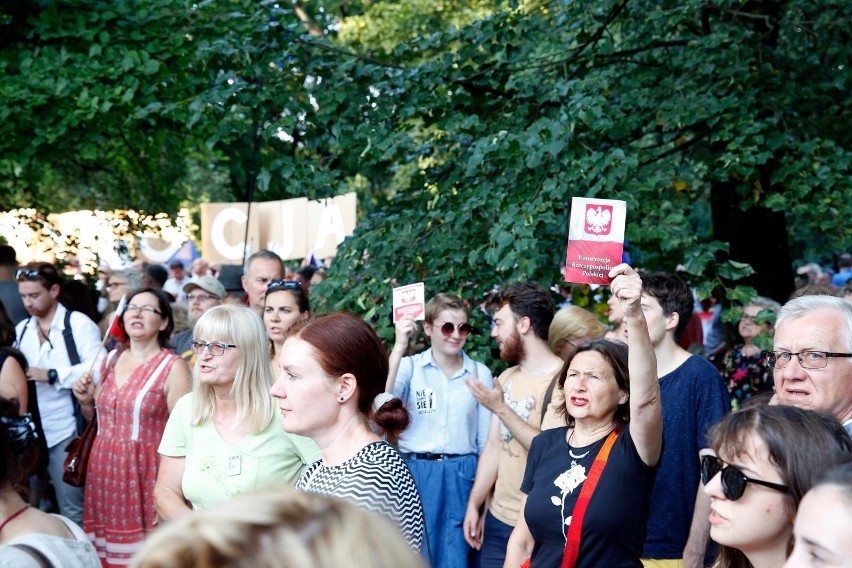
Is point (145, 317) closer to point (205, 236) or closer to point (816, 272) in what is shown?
point (205, 236)

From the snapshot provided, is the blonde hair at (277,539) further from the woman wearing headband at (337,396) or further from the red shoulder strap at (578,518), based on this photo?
the red shoulder strap at (578,518)

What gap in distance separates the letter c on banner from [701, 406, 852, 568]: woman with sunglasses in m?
7.74

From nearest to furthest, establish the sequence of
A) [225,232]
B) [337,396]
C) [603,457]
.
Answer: [337,396], [603,457], [225,232]

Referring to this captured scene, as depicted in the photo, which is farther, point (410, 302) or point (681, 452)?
point (410, 302)

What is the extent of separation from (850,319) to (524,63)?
434cm

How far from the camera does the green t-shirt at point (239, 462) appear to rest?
3.84 meters

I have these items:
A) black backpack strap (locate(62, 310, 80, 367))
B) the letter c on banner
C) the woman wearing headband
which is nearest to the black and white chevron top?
the woman wearing headband

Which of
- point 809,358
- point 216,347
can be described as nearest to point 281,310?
point 216,347

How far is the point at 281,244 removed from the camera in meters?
9.84

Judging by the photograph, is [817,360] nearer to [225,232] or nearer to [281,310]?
[281,310]

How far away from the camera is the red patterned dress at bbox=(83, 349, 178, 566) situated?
17.3 ft

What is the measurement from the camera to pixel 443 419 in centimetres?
A: 560

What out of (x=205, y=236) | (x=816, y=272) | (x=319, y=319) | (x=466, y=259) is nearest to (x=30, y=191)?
(x=205, y=236)

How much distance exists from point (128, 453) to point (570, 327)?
251 centimetres
